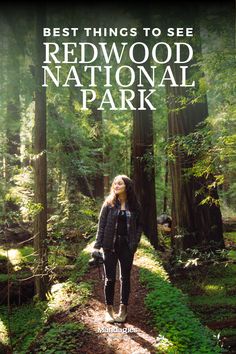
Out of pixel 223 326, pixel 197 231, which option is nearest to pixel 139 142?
pixel 197 231

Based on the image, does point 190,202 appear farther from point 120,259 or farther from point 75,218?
point 120,259

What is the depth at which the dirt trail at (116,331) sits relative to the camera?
4816mm

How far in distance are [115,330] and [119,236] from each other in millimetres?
1354

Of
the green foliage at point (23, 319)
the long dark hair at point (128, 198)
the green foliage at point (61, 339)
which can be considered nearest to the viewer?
the green foliage at point (61, 339)

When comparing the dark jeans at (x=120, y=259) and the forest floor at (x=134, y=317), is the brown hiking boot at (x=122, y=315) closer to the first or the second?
the forest floor at (x=134, y=317)

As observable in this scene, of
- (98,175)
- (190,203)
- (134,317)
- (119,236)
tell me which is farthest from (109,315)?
(98,175)

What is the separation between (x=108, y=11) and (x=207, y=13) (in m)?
1.92

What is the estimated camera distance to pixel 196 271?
11.3 metres

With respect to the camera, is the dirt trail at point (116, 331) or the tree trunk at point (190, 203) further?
the tree trunk at point (190, 203)

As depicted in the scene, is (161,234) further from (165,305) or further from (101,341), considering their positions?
(101,341)

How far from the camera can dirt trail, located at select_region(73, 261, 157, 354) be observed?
482 centimetres

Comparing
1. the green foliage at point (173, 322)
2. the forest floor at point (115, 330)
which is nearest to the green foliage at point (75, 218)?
the green foliage at point (173, 322)

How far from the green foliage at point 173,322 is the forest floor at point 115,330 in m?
0.16

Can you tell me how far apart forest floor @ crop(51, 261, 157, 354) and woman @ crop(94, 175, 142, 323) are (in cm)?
22
